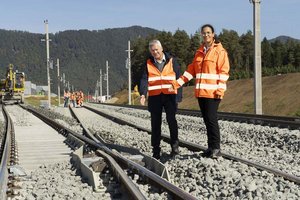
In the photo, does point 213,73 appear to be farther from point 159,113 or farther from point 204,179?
point 204,179

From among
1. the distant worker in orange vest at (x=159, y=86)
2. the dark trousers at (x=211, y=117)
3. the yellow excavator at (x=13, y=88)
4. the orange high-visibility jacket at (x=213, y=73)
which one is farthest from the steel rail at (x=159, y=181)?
the yellow excavator at (x=13, y=88)

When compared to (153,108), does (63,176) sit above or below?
below

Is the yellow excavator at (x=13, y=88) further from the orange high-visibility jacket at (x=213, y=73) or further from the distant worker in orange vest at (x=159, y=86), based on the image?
the orange high-visibility jacket at (x=213, y=73)

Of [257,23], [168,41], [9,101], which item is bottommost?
[9,101]

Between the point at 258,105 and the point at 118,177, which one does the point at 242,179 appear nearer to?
the point at 118,177

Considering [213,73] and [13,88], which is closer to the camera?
[213,73]

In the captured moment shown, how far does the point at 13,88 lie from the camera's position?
53781 mm

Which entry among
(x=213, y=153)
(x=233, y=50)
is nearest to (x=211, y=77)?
(x=213, y=153)

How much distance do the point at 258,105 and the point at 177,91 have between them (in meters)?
14.3

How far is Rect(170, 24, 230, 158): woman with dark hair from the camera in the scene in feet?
24.7

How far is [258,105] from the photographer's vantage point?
21891 mm

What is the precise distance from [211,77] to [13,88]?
160ft

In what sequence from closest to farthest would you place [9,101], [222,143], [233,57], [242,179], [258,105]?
[242,179], [222,143], [258,105], [9,101], [233,57]

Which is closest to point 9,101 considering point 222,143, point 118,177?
point 222,143
